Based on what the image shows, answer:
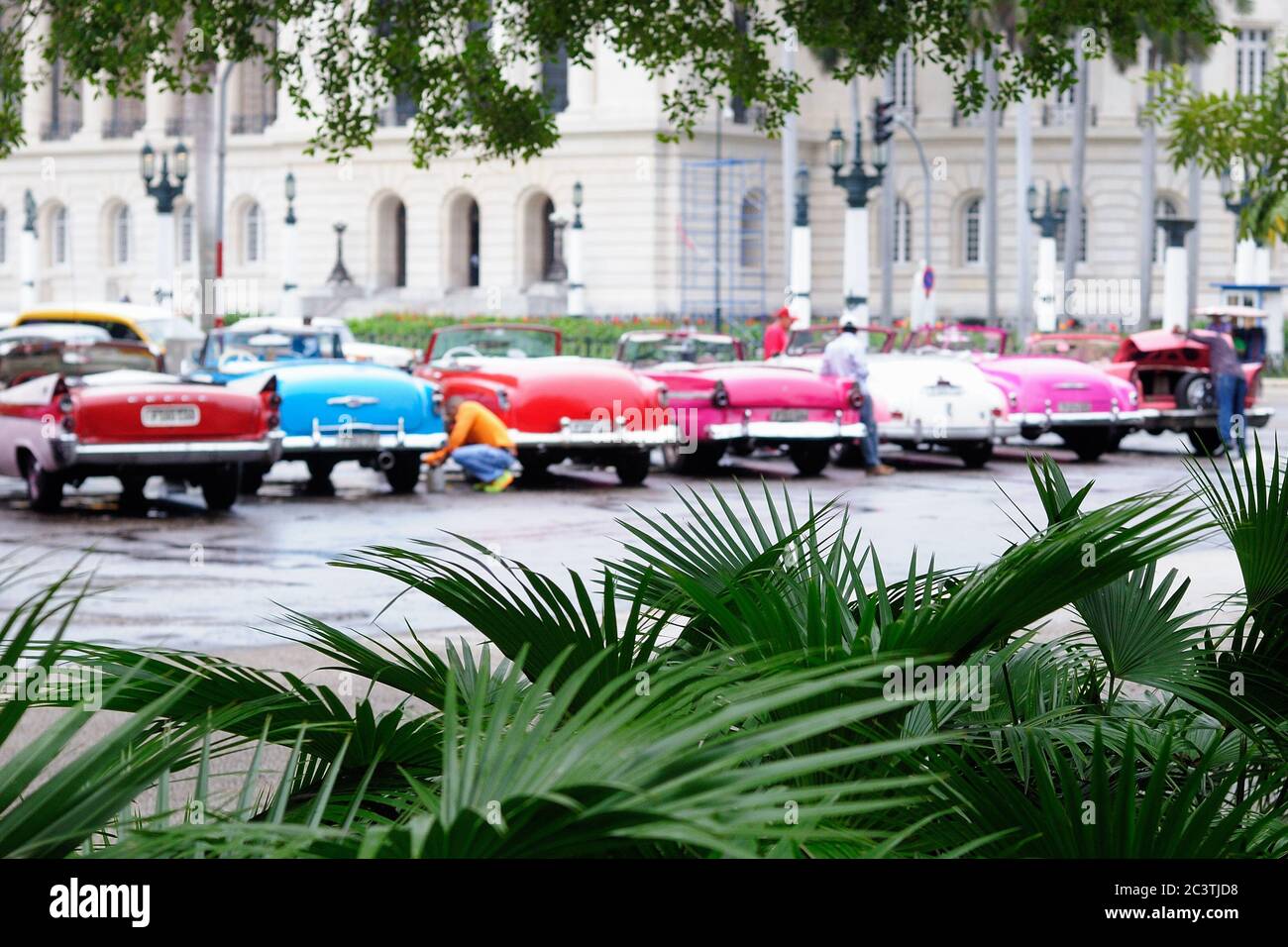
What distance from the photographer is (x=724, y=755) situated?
97.1 inches

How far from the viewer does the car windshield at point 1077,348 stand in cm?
2480

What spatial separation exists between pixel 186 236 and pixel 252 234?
10.6 feet

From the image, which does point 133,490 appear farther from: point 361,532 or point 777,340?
point 777,340

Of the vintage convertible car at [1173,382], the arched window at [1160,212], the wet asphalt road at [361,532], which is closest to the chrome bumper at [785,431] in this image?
the wet asphalt road at [361,532]

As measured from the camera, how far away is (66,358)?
723 inches

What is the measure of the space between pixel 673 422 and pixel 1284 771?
16.3 m

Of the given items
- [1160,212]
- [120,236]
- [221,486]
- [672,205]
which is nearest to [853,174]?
[221,486]

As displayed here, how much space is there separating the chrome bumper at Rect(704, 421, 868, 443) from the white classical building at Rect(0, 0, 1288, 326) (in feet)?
132

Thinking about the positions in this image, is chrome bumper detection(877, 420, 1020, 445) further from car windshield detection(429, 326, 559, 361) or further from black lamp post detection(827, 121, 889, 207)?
black lamp post detection(827, 121, 889, 207)

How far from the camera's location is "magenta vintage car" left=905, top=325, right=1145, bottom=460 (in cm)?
2202

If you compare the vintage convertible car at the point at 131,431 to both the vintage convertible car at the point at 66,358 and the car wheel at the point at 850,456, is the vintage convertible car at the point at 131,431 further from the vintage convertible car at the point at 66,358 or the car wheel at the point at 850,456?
the car wheel at the point at 850,456

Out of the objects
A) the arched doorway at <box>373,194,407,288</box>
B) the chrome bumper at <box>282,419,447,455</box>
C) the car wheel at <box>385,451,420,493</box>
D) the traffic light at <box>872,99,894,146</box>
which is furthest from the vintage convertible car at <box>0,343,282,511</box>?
the arched doorway at <box>373,194,407,288</box>

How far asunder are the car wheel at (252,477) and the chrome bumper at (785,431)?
172 inches

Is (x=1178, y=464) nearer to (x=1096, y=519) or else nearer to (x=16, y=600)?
(x=16, y=600)
